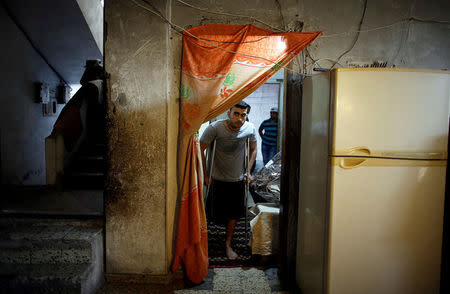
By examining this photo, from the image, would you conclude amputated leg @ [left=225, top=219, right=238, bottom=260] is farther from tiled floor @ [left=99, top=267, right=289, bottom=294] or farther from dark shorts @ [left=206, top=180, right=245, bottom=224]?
tiled floor @ [left=99, top=267, right=289, bottom=294]

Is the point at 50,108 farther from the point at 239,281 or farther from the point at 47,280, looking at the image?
the point at 239,281

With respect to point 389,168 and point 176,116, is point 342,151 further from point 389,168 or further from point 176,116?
point 176,116

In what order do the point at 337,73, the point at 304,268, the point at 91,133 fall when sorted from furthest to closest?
the point at 91,133 → the point at 304,268 → the point at 337,73

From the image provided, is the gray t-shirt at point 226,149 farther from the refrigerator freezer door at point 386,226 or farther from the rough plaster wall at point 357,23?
the refrigerator freezer door at point 386,226

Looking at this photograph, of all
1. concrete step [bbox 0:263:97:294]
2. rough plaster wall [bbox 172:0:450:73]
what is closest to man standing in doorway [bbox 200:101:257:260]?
rough plaster wall [bbox 172:0:450:73]

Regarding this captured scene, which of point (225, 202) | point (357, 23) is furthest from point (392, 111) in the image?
point (225, 202)

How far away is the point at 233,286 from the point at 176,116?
161 cm

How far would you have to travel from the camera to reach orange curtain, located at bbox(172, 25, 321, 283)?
2053mm

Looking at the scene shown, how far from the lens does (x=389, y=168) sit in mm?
1571

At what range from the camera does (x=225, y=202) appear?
8.89ft

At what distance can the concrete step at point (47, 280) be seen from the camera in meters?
1.83

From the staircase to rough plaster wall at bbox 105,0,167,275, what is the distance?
17cm

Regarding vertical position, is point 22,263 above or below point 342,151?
below

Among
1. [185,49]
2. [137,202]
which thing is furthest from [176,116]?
[137,202]
